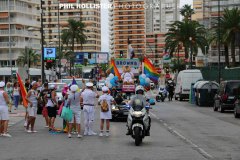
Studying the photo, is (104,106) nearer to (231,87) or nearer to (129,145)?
(129,145)

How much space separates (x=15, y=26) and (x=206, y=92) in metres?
77.9

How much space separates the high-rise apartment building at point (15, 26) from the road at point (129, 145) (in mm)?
91737

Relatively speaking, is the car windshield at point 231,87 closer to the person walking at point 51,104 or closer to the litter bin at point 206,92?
the litter bin at point 206,92

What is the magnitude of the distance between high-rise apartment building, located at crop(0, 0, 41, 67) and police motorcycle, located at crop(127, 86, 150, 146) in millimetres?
95348

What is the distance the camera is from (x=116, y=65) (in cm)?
3366

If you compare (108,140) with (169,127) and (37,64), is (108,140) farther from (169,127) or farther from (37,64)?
(37,64)

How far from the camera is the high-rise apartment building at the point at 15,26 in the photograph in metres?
114

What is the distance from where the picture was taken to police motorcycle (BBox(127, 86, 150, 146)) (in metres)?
17.0

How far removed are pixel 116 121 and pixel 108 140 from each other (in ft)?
30.0

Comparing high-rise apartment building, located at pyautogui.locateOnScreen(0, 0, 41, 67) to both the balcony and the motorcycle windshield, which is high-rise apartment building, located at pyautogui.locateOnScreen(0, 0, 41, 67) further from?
the motorcycle windshield

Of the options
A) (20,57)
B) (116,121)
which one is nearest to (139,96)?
(116,121)

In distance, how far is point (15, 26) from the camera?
4540 inches

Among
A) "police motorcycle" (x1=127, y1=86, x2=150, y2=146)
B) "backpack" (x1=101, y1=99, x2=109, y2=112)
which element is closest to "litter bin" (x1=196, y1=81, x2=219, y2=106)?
"backpack" (x1=101, y1=99, x2=109, y2=112)

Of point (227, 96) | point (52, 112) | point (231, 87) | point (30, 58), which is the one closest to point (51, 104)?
point (52, 112)
